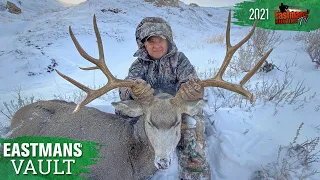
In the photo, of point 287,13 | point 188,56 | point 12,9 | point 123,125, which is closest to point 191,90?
point 123,125

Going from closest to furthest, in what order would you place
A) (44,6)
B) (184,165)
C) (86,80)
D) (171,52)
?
(184,165)
(171,52)
(86,80)
(44,6)

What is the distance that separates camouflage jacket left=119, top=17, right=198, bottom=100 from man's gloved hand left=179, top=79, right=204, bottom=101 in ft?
3.36

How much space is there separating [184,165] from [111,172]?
832mm

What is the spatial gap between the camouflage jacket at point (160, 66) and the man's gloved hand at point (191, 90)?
1.03 m

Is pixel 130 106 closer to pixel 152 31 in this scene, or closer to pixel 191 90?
pixel 191 90

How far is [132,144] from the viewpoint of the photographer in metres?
3.38

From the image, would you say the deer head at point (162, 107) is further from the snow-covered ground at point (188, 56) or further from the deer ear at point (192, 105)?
the snow-covered ground at point (188, 56)

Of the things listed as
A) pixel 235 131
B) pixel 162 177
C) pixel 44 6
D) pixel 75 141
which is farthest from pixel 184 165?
pixel 44 6

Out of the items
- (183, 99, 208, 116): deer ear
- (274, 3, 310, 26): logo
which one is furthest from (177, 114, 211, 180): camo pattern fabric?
(274, 3, 310, 26): logo

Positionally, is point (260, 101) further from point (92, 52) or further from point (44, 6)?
point (44, 6)

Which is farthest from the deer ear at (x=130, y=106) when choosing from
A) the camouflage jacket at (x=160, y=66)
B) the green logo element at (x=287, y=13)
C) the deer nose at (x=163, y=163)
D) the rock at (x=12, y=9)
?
the rock at (x=12, y=9)

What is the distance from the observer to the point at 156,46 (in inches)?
171

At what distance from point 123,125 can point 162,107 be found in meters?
0.70

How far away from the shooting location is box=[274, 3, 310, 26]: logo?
8.55 meters
